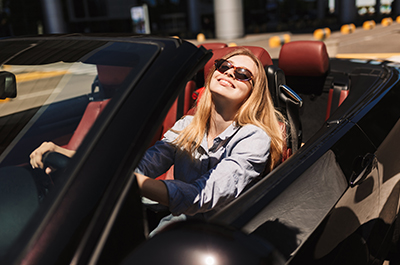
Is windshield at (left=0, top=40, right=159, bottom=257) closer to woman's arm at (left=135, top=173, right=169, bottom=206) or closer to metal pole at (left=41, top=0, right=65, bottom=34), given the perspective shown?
woman's arm at (left=135, top=173, right=169, bottom=206)

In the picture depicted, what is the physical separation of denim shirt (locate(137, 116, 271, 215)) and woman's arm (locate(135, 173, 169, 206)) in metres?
0.02

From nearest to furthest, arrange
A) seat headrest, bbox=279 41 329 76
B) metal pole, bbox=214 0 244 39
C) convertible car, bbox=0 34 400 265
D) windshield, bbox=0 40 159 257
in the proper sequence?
convertible car, bbox=0 34 400 265
windshield, bbox=0 40 159 257
seat headrest, bbox=279 41 329 76
metal pole, bbox=214 0 244 39

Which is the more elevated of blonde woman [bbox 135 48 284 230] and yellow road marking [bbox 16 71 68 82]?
yellow road marking [bbox 16 71 68 82]

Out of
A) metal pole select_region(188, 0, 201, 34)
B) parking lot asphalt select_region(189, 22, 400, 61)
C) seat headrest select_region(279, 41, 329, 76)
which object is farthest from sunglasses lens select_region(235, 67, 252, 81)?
metal pole select_region(188, 0, 201, 34)

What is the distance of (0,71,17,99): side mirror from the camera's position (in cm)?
147

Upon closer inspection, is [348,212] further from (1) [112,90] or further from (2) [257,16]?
(2) [257,16]

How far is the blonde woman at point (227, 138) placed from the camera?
154 cm

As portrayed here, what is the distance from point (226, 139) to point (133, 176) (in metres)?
0.83

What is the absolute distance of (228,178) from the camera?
57.2 inches

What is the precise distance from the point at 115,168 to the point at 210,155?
0.85 m

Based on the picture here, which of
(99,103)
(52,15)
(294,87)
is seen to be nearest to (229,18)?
(52,15)

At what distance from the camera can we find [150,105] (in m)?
1.04

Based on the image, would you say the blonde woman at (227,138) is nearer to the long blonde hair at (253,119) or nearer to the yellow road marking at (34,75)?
the long blonde hair at (253,119)

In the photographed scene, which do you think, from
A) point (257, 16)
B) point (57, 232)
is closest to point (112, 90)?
point (57, 232)
